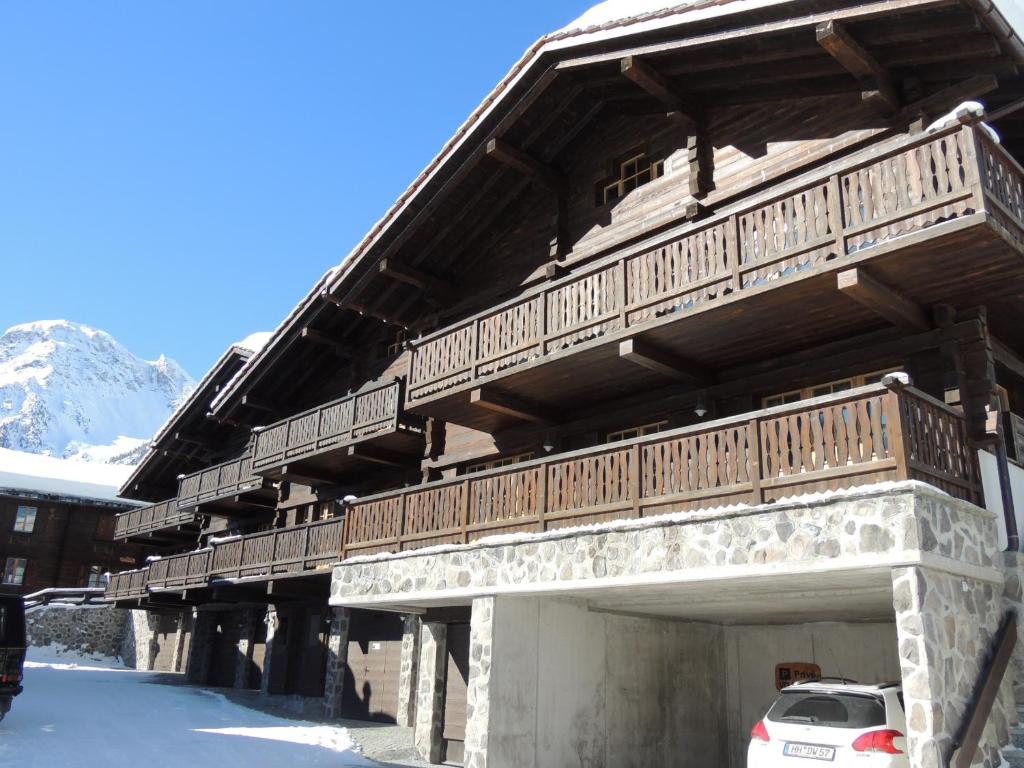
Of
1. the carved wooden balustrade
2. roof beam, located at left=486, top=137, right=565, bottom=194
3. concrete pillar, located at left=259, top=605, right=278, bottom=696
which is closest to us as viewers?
roof beam, located at left=486, top=137, right=565, bottom=194

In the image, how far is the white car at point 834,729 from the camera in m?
8.66

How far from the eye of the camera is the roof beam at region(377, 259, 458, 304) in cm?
1945

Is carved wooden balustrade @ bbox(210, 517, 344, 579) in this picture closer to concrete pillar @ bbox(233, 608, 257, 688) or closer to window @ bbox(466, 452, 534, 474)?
concrete pillar @ bbox(233, 608, 257, 688)

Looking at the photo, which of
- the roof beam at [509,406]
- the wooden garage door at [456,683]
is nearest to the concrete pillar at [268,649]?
the wooden garage door at [456,683]

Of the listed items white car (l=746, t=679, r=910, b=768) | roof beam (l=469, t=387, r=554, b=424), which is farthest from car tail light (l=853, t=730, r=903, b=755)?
roof beam (l=469, t=387, r=554, b=424)

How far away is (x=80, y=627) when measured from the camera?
38250mm

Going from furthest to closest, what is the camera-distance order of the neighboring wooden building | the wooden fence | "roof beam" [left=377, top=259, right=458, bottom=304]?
1. the neighboring wooden building
2. "roof beam" [left=377, top=259, right=458, bottom=304]
3. the wooden fence

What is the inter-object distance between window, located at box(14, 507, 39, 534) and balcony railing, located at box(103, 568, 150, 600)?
13676 mm

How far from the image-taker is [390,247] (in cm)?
1909

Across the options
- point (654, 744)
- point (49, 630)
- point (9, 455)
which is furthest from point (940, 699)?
point (9, 455)

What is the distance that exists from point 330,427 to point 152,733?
797 centimetres

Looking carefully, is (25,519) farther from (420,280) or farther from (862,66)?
(862,66)

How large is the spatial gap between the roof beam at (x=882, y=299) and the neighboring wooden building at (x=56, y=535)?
42.8 m

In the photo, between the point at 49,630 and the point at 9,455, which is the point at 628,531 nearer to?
the point at 49,630
